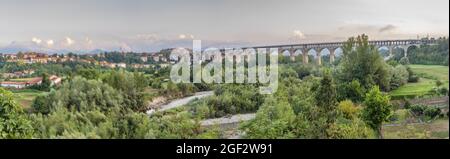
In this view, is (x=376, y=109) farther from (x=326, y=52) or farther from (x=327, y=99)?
(x=326, y=52)

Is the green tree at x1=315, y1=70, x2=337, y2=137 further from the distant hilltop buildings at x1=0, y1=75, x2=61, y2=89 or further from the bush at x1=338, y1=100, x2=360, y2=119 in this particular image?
the distant hilltop buildings at x1=0, y1=75, x2=61, y2=89

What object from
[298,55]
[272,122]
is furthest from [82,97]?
[298,55]

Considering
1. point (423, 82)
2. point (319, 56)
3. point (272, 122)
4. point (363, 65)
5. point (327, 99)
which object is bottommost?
point (272, 122)

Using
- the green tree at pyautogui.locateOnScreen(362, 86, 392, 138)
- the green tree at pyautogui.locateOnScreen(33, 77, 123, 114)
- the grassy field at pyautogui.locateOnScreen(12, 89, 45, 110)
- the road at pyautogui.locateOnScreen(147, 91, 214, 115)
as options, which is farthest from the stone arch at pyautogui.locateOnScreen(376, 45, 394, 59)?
the grassy field at pyautogui.locateOnScreen(12, 89, 45, 110)

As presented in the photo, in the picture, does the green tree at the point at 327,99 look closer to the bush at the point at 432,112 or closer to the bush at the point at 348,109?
the bush at the point at 348,109

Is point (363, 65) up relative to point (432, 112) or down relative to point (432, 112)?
up

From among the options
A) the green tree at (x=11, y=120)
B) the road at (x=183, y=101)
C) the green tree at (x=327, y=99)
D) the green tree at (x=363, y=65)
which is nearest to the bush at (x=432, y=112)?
the green tree at (x=363, y=65)
